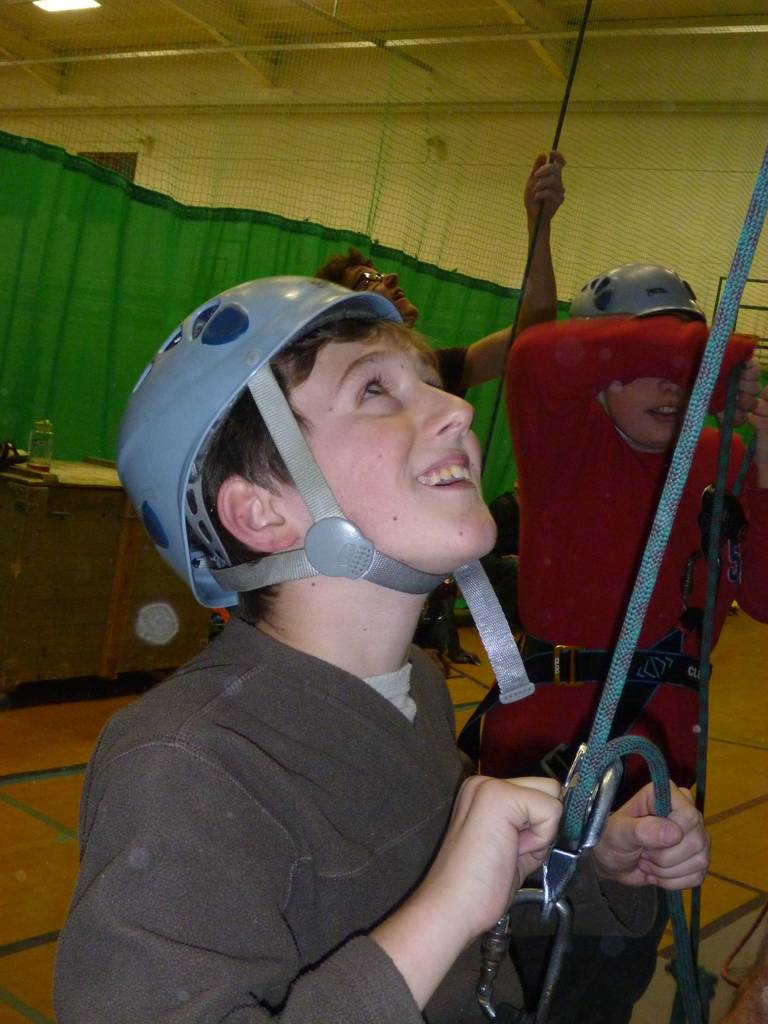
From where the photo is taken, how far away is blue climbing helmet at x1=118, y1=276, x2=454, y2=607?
Answer: 131 centimetres

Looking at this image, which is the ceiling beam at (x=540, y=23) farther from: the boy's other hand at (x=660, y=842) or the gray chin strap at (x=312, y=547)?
the boy's other hand at (x=660, y=842)

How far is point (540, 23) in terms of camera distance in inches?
348

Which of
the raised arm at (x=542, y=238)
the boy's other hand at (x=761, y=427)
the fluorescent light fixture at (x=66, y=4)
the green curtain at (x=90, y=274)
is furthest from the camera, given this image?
the fluorescent light fixture at (x=66, y=4)

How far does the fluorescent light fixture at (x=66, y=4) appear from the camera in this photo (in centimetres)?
1107

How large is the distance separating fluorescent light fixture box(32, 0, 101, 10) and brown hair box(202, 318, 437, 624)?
11.3 m

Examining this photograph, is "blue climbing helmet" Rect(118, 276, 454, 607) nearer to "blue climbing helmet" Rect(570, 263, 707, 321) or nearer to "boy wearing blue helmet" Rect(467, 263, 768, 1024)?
"boy wearing blue helmet" Rect(467, 263, 768, 1024)

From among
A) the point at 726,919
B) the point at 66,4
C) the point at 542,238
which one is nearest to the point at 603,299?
the point at 542,238

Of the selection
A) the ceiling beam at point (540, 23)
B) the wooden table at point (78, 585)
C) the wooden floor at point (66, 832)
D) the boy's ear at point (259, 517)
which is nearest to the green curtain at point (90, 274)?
the wooden table at point (78, 585)

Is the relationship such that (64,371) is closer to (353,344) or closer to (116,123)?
(353,344)

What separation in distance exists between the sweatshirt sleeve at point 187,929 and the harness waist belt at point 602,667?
44.9 inches

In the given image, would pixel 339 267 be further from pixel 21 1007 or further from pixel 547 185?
pixel 21 1007

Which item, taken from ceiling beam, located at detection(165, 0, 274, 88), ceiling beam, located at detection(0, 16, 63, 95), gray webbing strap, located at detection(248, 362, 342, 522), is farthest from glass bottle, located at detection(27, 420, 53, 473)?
ceiling beam, located at detection(0, 16, 63, 95)

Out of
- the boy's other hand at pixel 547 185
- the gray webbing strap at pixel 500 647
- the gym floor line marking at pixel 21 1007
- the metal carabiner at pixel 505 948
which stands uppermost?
the boy's other hand at pixel 547 185

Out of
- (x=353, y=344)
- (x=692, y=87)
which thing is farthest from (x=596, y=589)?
(x=692, y=87)
